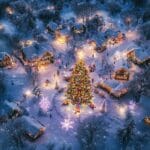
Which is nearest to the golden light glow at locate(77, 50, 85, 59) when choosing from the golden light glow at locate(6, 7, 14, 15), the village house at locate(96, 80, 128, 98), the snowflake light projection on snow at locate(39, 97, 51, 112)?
the village house at locate(96, 80, 128, 98)

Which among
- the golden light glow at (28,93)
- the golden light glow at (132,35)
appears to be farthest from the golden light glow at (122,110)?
the golden light glow at (132,35)

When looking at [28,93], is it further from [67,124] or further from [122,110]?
[122,110]

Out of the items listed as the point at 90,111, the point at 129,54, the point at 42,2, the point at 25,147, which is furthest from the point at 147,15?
the point at 25,147

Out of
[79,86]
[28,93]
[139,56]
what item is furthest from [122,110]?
[28,93]

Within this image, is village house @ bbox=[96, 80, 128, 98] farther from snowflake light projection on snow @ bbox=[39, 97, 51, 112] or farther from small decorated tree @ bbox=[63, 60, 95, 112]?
snowflake light projection on snow @ bbox=[39, 97, 51, 112]

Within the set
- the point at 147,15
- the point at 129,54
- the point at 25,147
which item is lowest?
the point at 25,147

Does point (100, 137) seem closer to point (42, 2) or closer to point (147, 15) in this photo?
point (147, 15)

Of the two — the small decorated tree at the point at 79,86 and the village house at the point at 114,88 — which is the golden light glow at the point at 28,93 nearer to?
the small decorated tree at the point at 79,86
